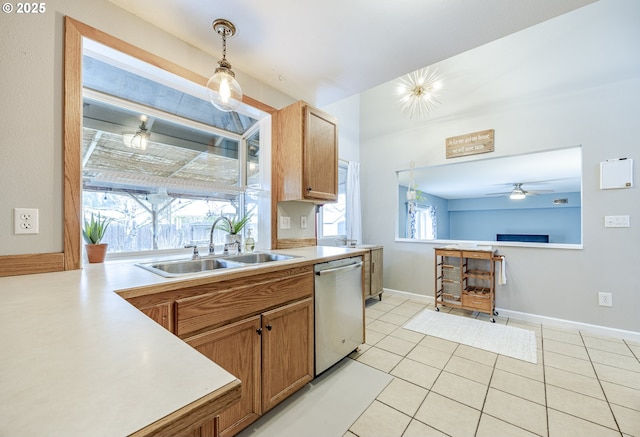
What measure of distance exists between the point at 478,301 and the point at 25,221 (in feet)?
12.7

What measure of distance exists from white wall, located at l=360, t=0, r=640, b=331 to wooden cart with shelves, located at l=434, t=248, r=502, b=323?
0.24 metres

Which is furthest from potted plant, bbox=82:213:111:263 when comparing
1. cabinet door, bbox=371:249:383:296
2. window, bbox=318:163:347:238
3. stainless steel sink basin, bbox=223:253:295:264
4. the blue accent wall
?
the blue accent wall

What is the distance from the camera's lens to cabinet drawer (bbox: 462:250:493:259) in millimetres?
2942

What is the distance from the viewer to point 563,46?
275 centimetres

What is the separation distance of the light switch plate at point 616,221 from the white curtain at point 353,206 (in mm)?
2692

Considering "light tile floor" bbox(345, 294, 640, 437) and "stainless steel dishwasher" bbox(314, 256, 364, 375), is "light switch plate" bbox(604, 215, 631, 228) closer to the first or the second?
"light tile floor" bbox(345, 294, 640, 437)

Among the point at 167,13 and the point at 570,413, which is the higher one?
the point at 167,13

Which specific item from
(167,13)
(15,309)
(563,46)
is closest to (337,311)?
(15,309)

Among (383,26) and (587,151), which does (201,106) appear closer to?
(383,26)

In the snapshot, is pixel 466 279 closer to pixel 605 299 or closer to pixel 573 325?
pixel 573 325

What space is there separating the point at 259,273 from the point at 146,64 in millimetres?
1509

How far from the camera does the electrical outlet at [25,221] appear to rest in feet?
4.04

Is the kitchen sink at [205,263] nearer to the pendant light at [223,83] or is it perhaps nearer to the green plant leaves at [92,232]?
the green plant leaves at [92,232]

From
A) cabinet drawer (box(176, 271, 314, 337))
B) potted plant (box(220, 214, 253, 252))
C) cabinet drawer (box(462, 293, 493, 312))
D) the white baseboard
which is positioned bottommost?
the white baseboard
